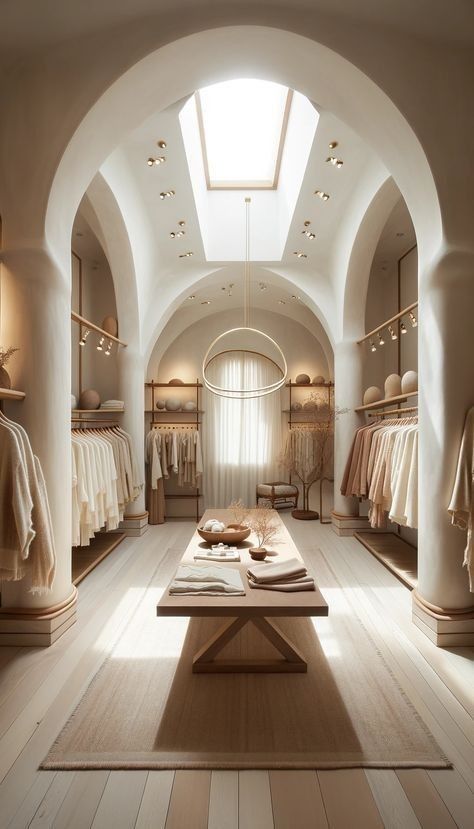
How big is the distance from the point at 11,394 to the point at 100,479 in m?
2.31

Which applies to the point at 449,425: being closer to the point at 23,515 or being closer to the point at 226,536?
the point at 226,536

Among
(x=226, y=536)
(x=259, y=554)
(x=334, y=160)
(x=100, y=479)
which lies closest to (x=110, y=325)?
(x=100, y=479)

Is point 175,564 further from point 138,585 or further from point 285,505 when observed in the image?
point 285,505

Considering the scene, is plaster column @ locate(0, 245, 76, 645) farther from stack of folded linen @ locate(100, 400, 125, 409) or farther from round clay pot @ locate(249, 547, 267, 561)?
stack of folded linen @ locate(100, 400, 125, 409)

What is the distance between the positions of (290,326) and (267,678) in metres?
7.24

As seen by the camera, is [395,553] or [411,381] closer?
[411,381]

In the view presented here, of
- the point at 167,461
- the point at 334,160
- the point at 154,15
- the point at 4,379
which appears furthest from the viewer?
the point at 167,461

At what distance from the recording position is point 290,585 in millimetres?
2854

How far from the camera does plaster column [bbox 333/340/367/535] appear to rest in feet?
22.6

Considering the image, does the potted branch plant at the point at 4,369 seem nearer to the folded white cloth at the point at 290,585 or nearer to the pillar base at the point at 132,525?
Answer: the folded white cloth at the point at 290,585

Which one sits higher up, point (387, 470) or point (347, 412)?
point (347, 412)

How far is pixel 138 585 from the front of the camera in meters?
4.56

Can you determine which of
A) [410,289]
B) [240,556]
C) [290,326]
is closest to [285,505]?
[290,326]

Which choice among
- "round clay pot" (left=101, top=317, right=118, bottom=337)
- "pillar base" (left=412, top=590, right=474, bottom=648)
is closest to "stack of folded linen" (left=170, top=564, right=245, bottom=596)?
"pillar base" (left=412, top=590, right=474, bottom=648)
